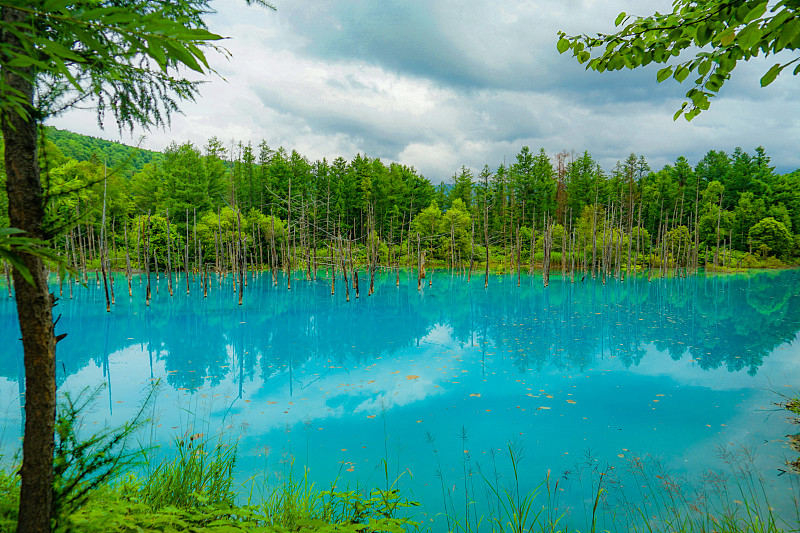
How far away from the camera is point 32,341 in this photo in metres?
1.87

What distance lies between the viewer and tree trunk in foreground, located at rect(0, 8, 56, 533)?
1.87 m

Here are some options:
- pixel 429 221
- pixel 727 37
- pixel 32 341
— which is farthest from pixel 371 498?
pixel 429 221

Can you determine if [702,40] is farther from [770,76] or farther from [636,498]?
[636,498]

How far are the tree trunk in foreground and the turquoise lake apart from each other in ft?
9.65

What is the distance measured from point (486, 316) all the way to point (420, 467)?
42.8 ft

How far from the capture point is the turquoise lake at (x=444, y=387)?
5.81 meters

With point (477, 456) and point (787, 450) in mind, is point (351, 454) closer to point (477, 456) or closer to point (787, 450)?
point (477, 456)

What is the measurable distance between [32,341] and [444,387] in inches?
323

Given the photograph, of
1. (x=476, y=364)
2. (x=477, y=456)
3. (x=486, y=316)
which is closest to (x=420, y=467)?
(x=477, y=456)

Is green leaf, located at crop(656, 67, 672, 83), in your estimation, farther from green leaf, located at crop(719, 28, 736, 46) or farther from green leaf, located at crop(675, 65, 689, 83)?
green leaf, located at crop(719, 28, 736, 46)

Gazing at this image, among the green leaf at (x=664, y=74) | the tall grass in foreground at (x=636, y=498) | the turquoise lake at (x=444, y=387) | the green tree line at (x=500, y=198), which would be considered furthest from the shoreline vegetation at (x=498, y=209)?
the green leaf at (x=664, y=74)

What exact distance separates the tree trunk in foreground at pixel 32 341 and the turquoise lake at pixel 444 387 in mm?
2942

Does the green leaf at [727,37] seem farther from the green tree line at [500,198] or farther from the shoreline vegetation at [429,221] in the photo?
the green tree line at [500,198]

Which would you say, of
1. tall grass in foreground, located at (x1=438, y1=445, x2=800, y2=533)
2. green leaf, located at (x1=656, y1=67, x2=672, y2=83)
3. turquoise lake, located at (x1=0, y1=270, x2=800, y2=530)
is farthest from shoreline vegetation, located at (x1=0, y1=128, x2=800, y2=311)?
green leaf, located at (x1=656, y1=67, x2=672, y2=83)
